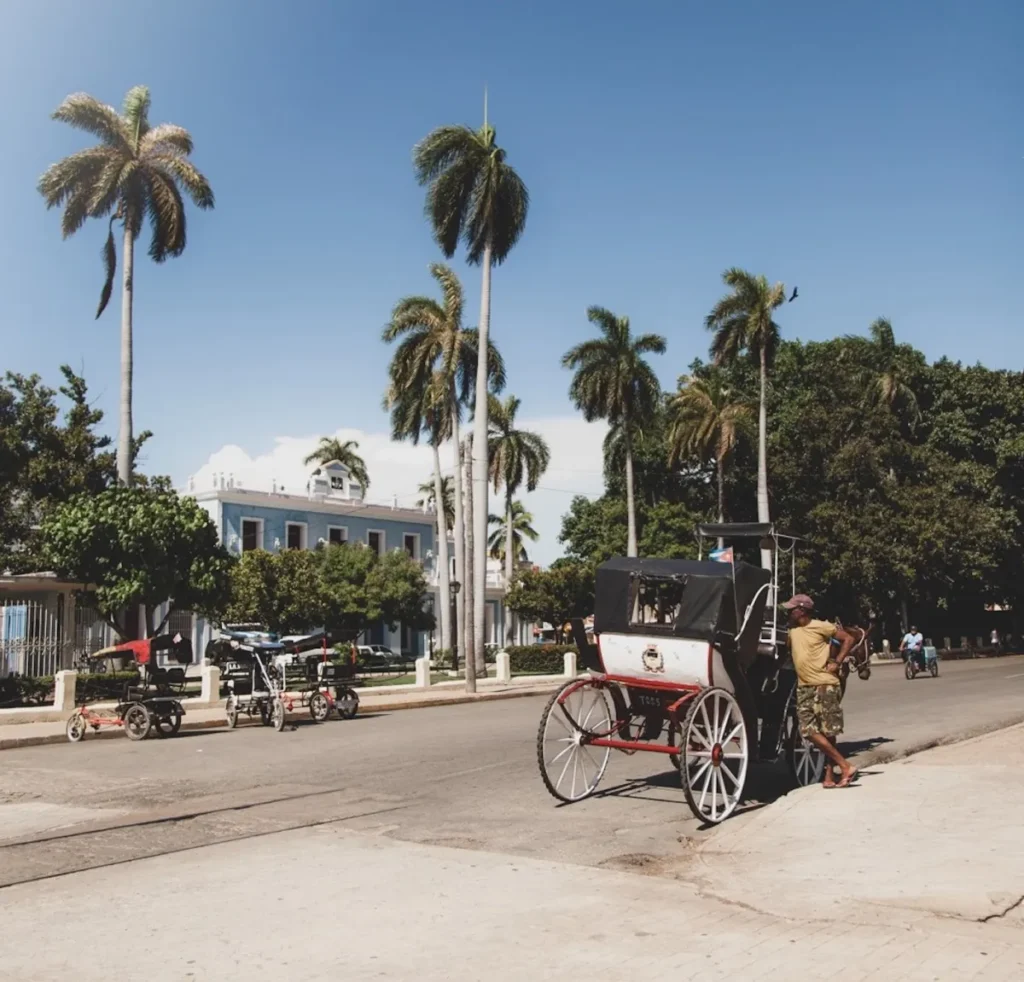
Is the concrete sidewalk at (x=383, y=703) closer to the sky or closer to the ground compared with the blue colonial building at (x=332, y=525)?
closer to the ground

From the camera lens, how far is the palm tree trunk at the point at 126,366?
32.3 m

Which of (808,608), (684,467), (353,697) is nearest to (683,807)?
(808,608)

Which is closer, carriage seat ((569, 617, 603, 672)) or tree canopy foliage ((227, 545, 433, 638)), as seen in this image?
carriage seat ((569, 617, 603, 672))

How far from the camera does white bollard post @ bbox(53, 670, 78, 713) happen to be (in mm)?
21047

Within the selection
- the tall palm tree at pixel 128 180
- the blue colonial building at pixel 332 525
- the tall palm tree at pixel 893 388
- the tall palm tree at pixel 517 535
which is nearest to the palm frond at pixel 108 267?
the tall palm tree at pixel 128 180

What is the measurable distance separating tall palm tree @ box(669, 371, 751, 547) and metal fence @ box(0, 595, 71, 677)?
117 feet

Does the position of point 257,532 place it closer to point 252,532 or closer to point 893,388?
point 252,532

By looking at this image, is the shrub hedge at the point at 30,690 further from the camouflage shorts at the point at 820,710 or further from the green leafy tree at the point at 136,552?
the camouflage shorts at the point at 820,710

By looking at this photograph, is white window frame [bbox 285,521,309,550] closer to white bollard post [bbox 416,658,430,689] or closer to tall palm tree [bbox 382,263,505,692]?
tall palm tree [bbox 382,263,505,692]

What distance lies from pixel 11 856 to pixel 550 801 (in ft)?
15.1

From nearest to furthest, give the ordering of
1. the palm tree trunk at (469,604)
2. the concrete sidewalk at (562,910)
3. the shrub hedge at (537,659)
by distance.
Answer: the concrete sidewalk at (562,910) → the palm tree trunk at (469,604) → the shrub hedge at (537,659)

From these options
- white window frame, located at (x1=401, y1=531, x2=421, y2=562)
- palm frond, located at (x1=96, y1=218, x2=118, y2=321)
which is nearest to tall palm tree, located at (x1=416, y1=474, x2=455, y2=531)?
white window frame, located at (x1=401, y1=531, x2=421, y2=562)

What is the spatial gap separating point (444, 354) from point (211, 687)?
79.8ft

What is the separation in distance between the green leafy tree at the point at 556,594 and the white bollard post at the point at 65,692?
1213 inches
